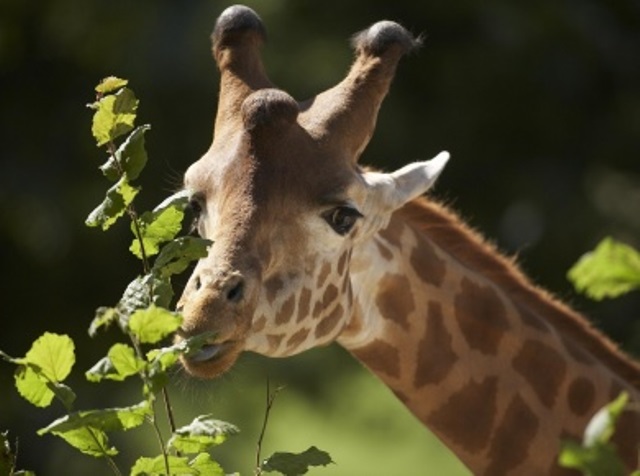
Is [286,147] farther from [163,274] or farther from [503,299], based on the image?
[163,274]

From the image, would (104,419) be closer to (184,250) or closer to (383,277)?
(184,250)

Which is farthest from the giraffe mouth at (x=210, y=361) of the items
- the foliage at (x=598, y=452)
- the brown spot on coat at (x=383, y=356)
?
the foliage at (x=598, y=452)

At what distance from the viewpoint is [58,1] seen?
22.5m

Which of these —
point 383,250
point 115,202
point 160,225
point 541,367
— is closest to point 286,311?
point 383,250

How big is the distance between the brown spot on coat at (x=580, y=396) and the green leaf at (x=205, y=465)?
269cm

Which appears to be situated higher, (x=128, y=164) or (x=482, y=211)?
(x=128, y=164)

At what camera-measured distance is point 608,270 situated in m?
3.86

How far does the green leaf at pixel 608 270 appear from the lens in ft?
12.5

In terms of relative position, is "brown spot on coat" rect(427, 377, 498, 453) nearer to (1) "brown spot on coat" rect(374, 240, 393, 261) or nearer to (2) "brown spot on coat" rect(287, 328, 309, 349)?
(1) "brown spot on coat" rect(374, 240, 393, 261)

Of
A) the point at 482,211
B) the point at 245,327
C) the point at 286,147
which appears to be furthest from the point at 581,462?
the point at 482,211

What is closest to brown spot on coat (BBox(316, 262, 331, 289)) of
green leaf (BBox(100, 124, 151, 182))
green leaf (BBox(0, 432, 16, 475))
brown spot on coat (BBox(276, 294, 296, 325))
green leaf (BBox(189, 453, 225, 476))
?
brown spot on coat (BBox(276, 294, 296, 325))

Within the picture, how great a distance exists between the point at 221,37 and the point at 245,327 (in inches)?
50.4

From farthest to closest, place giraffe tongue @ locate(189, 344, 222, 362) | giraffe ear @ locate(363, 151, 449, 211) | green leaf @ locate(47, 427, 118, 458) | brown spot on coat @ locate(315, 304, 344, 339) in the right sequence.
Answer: giraffe ear @ locate(363, 151, 449, 211)
brown spot on coat @ locate(315, 304, 344, 339)
giraffe tongue @ locate(189, 344, 222, 362)
green leaf @ locate(47, 427, 118, 458)

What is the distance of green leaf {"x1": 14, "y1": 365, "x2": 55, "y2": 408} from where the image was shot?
4.55m
